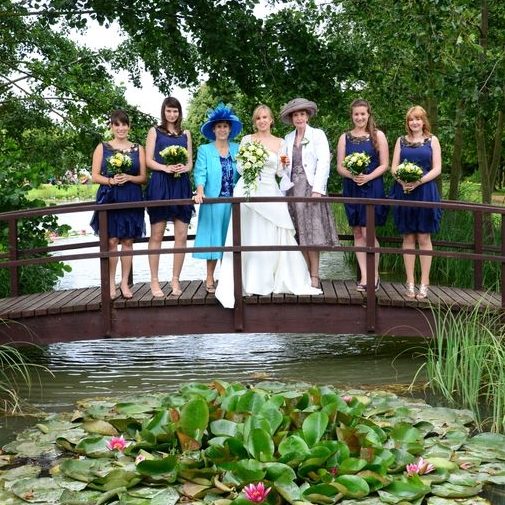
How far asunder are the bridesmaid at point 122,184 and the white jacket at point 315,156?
1446 millimetres

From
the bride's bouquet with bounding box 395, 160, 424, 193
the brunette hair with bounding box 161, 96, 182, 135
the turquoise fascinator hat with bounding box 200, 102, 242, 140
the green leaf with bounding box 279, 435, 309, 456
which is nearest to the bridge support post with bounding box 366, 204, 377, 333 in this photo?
the bride's bouquet with bounding box 395, 160, 424, 193

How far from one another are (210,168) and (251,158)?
619 millimetres

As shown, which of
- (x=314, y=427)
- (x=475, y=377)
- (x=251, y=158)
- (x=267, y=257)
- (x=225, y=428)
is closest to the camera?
(x=314, y=427)

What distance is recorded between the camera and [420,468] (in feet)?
18.5

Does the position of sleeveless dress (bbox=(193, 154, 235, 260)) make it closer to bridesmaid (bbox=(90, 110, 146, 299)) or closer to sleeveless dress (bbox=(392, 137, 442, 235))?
bridesmaid (bbox=(90, 110, 146, 299))

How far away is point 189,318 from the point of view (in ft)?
30.5

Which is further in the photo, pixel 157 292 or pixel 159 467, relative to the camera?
pixel 157 292

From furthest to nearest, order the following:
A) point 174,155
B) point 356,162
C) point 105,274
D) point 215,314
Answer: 1. point 215,314
2. point 105,274
3. point 356,162
4. point 174,155

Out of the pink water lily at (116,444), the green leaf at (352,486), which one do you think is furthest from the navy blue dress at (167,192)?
the green leaf at (352,486)

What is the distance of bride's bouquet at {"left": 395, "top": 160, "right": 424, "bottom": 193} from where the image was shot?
28.7ft

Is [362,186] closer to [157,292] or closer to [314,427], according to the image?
[157,292]

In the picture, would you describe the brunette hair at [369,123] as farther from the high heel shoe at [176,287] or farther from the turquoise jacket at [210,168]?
the high heel shoe at [176,287]

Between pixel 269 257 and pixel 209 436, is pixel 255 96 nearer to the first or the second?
pixel 269 257

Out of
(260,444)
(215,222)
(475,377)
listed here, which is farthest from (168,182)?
(260,444)
